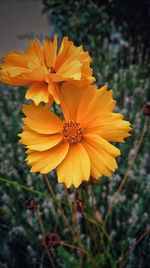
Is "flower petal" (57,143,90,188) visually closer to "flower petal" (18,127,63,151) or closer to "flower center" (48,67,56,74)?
"flower petal" (18,127,63,151)

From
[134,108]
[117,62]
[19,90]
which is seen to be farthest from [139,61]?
[19,90]

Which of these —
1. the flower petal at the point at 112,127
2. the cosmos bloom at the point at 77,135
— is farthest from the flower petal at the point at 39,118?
the flower petal at the point at 112,127

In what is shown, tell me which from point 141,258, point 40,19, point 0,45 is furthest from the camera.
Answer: point 40,19

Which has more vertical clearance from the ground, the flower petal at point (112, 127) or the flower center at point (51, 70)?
the flower center at point (51, 70)

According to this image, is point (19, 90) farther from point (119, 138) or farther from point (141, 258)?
point (119, 138)

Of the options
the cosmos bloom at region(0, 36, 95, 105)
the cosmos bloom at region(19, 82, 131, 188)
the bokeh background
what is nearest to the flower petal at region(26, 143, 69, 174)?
the cosmos bloom at region(19, 82, 131, 188)

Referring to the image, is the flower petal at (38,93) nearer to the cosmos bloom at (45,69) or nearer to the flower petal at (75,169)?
the cosmos bloom at (45,69)

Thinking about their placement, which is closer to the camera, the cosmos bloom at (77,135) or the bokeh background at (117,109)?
the cosmos bloom at (77,135)
